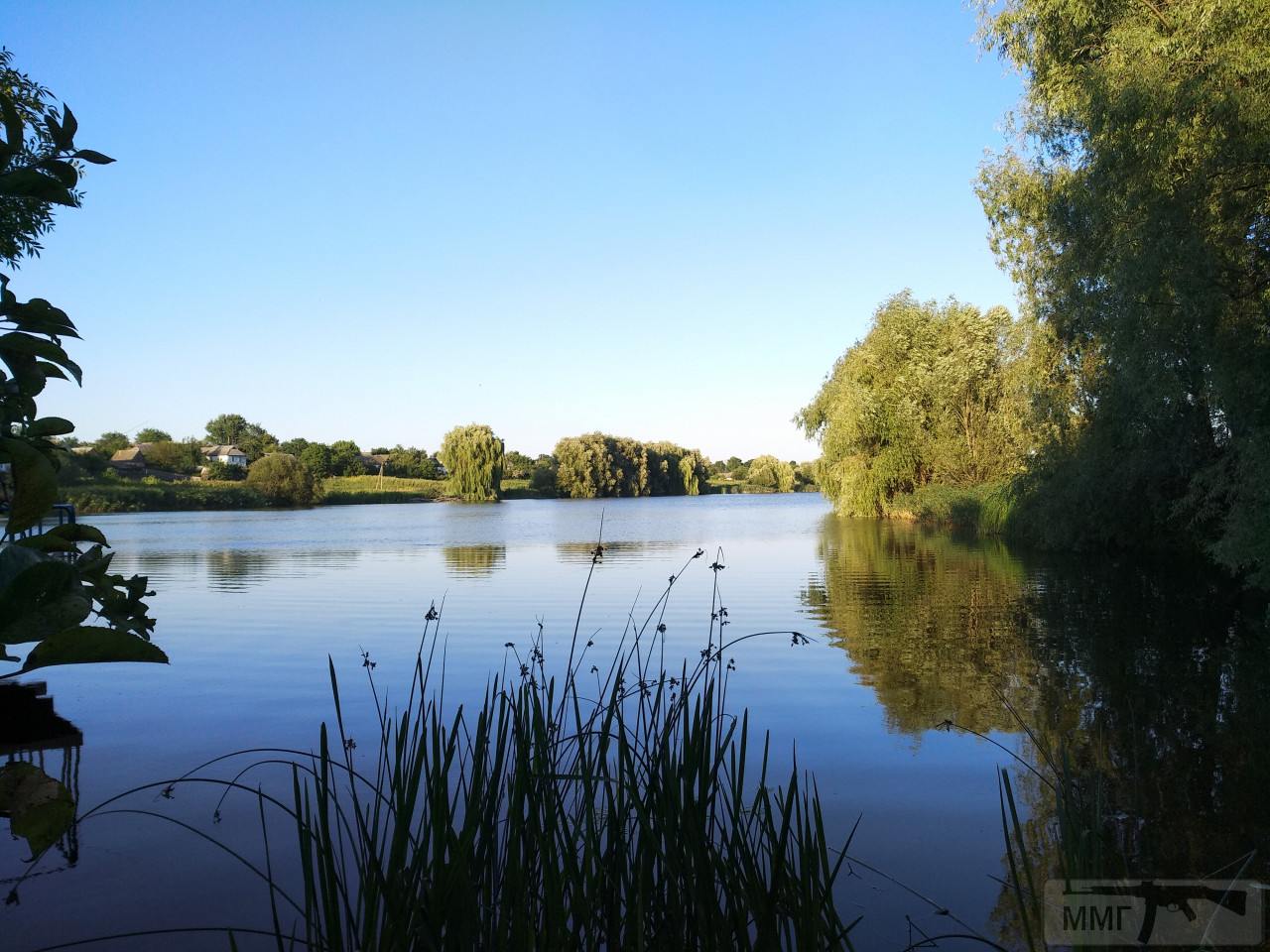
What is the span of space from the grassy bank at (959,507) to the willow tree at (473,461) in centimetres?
3536

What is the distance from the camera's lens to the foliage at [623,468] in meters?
70.7

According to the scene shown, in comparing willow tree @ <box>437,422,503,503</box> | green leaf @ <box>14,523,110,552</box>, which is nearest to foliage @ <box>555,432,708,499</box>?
willow tree @ <box>437,422,503,503</box>

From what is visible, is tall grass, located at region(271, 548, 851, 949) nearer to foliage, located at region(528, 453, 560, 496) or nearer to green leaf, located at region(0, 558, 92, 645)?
green leaf, located at region(0, 558, 92, 645)

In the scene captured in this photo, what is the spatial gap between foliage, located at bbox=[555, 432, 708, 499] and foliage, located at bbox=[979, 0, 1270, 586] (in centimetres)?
5806

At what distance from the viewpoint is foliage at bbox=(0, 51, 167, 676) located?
0.81 metres

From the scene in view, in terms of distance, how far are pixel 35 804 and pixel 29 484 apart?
1.13 feet

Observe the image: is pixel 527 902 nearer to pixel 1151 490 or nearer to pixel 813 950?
pixel 813 950

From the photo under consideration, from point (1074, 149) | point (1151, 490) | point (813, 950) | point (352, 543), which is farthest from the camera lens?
point (352, 543)

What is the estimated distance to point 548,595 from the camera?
44.5ft

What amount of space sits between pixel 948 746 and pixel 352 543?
23.1m

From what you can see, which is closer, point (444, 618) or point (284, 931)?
point (284, 931)

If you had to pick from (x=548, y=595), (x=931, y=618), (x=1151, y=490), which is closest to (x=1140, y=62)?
(x=931, y=618)

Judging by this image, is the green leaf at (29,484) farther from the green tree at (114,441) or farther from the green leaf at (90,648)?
the green tree at (114,441)

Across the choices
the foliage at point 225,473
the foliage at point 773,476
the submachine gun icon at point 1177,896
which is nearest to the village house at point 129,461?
the foliage at point 225,473
